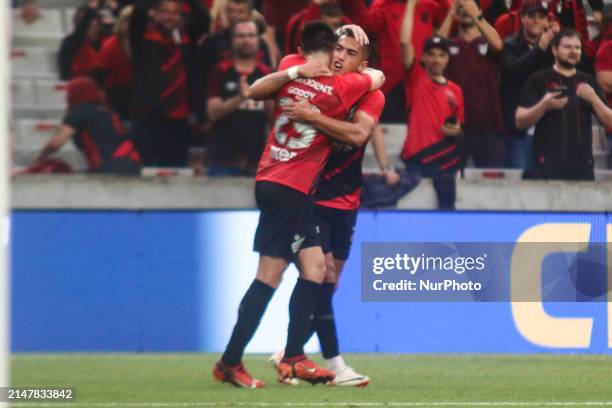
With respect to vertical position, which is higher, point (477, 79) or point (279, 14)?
point (279, 14)

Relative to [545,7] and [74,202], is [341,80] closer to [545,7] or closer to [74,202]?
[545,7]

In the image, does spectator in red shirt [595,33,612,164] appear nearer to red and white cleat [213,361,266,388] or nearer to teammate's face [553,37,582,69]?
teammate's face [553,37,582,69]

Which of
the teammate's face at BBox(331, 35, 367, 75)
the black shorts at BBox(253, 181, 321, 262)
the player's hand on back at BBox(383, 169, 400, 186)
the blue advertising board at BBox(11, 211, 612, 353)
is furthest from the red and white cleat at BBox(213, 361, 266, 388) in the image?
the player's hand on back at BBox(383, 169, 400, 186)

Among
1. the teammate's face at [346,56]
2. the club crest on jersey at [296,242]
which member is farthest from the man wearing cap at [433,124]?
the club crest on jersey at [296,242]

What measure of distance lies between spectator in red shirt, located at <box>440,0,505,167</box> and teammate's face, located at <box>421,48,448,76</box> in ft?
0.25

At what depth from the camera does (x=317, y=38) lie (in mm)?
7156

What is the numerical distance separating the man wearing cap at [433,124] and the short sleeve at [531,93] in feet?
1.57

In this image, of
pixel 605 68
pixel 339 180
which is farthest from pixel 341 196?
pixel 605 68

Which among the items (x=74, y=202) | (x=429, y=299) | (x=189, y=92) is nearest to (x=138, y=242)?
(x=74, y=202)

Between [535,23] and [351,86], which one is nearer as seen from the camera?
[351,86]

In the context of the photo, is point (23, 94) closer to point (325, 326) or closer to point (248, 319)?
point (325, 326)

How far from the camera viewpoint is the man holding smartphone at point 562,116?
9.77 m

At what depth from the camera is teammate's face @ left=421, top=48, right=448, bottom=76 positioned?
991 cm

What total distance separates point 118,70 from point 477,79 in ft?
9.48
